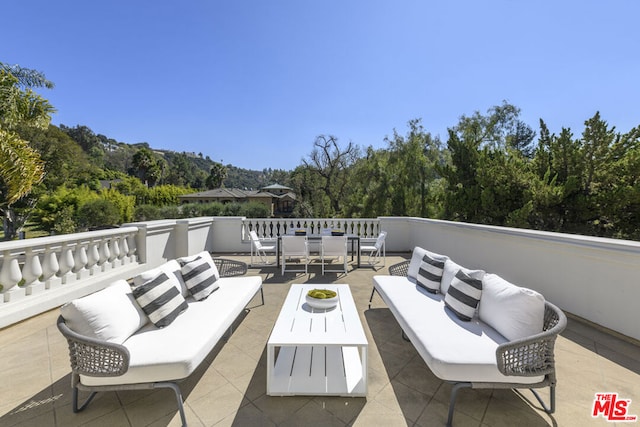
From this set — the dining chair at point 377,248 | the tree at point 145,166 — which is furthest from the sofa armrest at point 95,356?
the tree at point 145,166

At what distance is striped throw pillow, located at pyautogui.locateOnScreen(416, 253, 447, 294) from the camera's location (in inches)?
119

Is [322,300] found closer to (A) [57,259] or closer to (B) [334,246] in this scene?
(B) [334,246]

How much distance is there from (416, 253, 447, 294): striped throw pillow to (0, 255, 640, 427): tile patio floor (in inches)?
29.3

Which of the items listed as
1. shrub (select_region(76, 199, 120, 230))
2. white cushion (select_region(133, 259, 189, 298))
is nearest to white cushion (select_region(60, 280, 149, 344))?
white cushion (select_region(133, 259, 189, 298))

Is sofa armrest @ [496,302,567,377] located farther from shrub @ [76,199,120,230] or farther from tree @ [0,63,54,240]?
shrub @ [76,199,120,230]

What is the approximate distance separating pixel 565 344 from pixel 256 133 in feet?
58.1

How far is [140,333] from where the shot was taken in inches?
82.0

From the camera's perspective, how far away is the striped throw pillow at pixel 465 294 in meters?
2.31

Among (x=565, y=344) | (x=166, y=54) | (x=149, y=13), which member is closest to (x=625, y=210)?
(x=565, y=344)

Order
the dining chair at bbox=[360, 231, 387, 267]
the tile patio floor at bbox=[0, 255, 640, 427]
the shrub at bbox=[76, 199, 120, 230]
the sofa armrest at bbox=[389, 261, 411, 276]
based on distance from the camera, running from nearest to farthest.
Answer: the tile patio floor at bbox=[0, 255, 640, 427] < the sofa armrest at bbox=[389, 261, 411, 276] < the dining chair at bbox=[360, 231, 387, 267] < the shrub at bbox=[76, 199, 120, 230]

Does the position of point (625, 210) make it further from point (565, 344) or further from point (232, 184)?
point (232, 184)

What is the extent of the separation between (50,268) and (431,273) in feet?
15.8

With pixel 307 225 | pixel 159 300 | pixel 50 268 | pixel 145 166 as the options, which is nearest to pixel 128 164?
pixel 145 166
